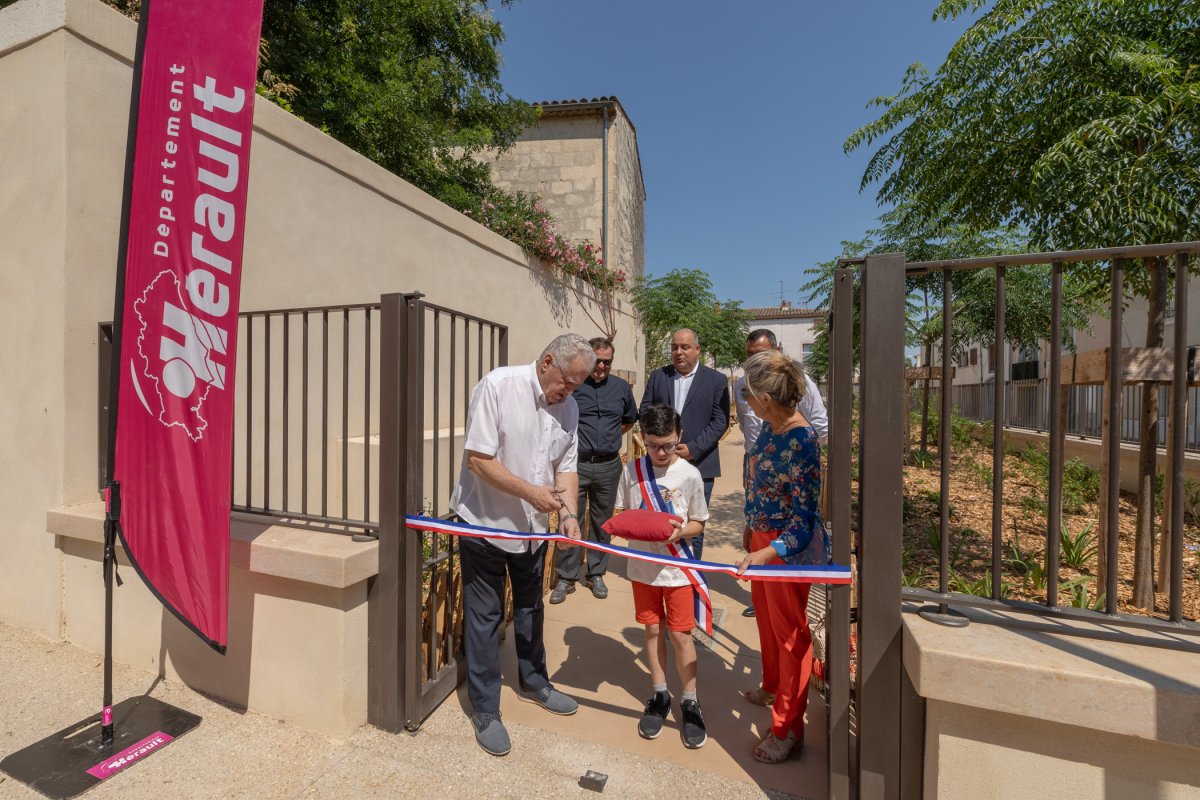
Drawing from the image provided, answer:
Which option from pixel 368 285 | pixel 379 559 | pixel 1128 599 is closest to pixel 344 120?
pixel 368 285

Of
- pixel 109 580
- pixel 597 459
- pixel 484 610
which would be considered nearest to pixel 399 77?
pixel 597 459

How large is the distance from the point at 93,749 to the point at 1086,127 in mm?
6173

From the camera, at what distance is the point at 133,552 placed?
262 centimetres

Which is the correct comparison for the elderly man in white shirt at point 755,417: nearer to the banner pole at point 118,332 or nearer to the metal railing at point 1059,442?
the metal railing at point 1059,442

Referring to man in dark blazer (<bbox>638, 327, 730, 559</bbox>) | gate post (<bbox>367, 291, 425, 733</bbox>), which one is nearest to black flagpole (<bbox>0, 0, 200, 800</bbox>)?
gate post (<bbox>367, 291, 425, 733</bbox>)

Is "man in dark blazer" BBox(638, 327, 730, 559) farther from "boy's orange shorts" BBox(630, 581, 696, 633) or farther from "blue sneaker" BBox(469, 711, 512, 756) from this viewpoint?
"blue sneaker" BBox(469, 711, 512, 756)

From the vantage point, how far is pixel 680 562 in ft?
7.93

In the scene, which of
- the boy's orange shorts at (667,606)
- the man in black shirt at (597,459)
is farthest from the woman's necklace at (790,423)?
the man in black shirt at (597,459)

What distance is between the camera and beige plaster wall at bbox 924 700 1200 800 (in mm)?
1651

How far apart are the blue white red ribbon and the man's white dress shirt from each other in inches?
2.6

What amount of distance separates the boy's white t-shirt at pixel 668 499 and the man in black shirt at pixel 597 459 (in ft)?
5.39

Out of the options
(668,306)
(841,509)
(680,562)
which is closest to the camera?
(841,509)

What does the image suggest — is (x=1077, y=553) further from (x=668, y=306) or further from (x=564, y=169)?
(x=564, y=169)

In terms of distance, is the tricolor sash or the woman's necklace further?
the tricolor sash
